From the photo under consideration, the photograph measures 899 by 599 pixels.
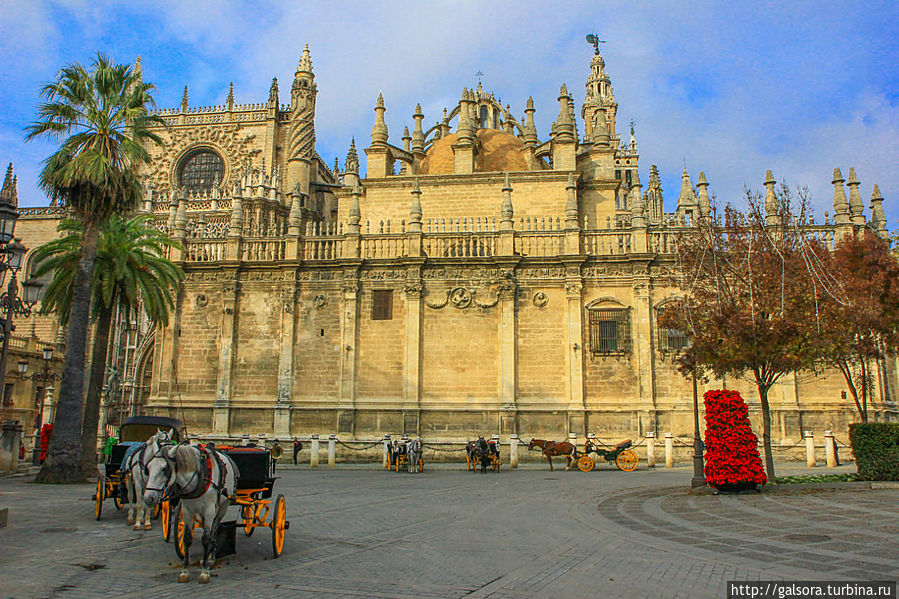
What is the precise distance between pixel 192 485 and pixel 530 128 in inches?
1239

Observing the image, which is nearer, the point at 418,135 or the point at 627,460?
the point at 627,460

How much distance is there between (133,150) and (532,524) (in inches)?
619

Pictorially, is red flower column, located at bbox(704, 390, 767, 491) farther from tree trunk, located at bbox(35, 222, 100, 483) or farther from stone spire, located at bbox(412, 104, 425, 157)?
stone spire, located at bbox(412, 104, 425, 157)

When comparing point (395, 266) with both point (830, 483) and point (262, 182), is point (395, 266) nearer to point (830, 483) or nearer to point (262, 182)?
point (830, 483)

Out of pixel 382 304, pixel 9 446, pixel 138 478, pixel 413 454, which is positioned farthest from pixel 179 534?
pixel 382 304

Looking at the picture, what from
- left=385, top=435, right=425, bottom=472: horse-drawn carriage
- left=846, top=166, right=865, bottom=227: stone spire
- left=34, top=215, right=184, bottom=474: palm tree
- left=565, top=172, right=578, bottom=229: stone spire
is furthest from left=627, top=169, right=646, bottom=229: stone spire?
left=34, top=215, right=184, bottom=474: palm tree

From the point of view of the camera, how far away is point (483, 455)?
21734 millimetres

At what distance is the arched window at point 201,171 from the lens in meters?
49.7

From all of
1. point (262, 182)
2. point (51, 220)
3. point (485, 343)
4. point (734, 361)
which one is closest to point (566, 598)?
point (734, 361)

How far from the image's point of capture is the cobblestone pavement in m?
6.93

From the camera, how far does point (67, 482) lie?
1794 centimetres

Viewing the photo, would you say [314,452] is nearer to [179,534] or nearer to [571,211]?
[571,211]

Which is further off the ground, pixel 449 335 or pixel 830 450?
pixel 449 335

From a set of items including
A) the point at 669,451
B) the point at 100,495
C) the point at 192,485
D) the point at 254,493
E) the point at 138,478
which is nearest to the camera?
the point at 192,485
